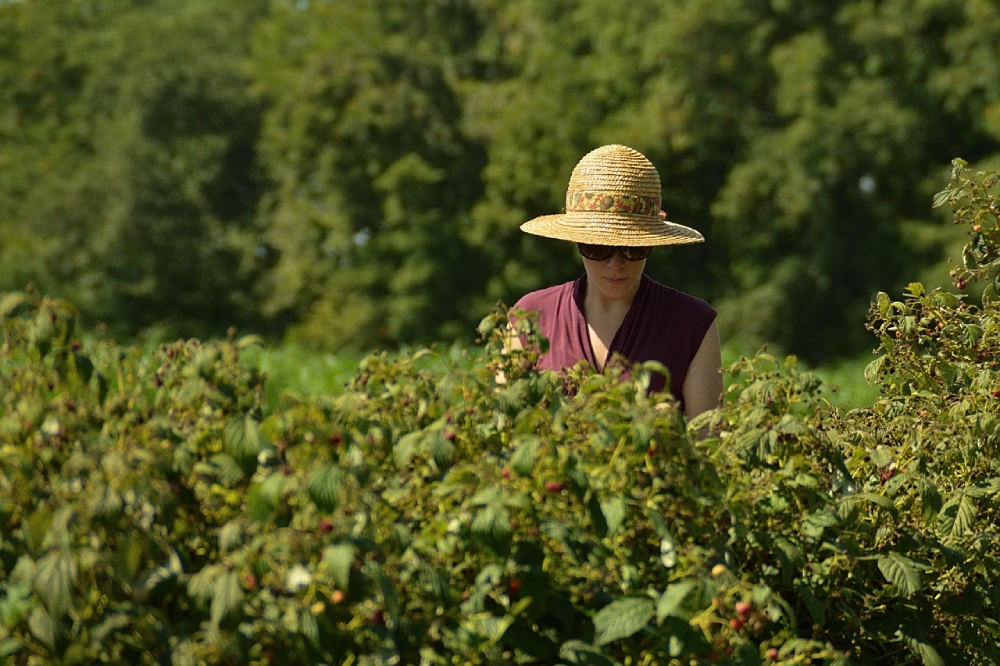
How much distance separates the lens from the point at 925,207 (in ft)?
87.9

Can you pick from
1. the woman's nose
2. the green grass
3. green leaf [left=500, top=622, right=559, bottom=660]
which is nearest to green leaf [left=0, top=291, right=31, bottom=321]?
green leaf [left=500, top=622, right=559, bottom=660]

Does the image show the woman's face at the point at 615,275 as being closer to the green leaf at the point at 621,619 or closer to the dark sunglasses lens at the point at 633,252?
the dark sunglasses lens at the point at 633,252

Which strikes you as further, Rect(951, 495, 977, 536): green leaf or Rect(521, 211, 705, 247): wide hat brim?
Rect(521, 211, 705, 247): wide hat brim

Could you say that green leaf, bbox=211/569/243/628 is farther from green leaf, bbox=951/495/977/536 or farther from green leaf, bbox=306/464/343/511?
green leaf, bbox=951/495/977/536

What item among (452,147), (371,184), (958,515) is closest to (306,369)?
(958,515)

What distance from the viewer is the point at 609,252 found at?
3619mm

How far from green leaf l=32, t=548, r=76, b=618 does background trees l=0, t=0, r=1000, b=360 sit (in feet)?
81.9

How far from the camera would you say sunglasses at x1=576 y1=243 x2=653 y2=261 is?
360 cm

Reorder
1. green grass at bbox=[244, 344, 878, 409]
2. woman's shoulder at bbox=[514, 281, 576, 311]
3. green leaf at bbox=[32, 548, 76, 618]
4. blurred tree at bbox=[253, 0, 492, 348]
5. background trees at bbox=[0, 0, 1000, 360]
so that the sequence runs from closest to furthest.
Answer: green leaf at bbox=[32, 548, 76, 618] → woman's shoulder at bbox=[514, 281, 576, 311] → green grass at bbox=[244, 344, 878, 409] → background trees at bbox=[0, 0, 1000, 360] → blurred tree at bbox=[253, 0, 492, 348]

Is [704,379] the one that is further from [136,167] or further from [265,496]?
[136,167]

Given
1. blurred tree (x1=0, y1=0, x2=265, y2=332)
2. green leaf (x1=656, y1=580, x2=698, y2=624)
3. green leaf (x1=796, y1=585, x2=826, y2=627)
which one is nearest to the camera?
green leaf (x1=656, y1=580, x2=698, y2=624)

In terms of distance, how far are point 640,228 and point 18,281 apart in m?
30.5

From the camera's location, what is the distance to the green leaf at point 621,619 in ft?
6.77

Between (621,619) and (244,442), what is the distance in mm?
638
